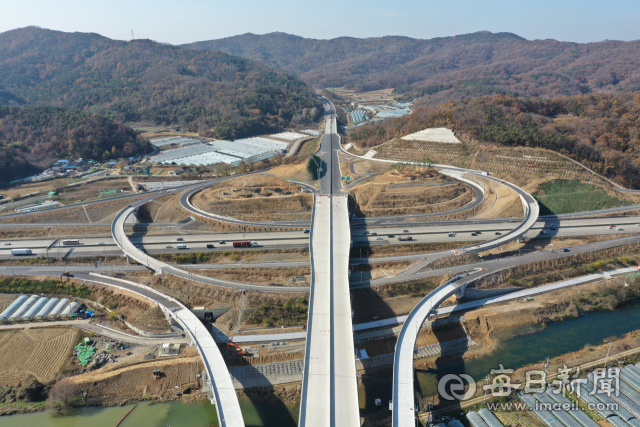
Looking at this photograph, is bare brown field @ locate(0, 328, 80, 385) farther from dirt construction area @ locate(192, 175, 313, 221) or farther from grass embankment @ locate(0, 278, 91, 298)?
dirt construction area @ locate(192, 175, 313, 221)

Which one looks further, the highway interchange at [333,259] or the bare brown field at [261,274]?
the bare brown field at [261,274]

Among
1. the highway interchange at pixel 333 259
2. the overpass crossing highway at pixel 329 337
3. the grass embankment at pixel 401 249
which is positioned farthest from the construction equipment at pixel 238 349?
the grass embankment at pixel 401 249

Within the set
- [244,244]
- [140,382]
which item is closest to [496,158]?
[244,244]

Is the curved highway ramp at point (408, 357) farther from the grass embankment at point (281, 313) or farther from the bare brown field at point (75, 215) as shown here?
the bare brown field at point (75, 215)

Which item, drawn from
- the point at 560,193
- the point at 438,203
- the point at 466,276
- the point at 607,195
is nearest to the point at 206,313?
the point at 466,276

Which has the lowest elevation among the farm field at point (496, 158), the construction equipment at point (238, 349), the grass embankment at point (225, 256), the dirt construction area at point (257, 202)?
the construction equipment at point (238, 349)

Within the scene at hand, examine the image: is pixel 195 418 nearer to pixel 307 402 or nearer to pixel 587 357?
pixel 307 402
